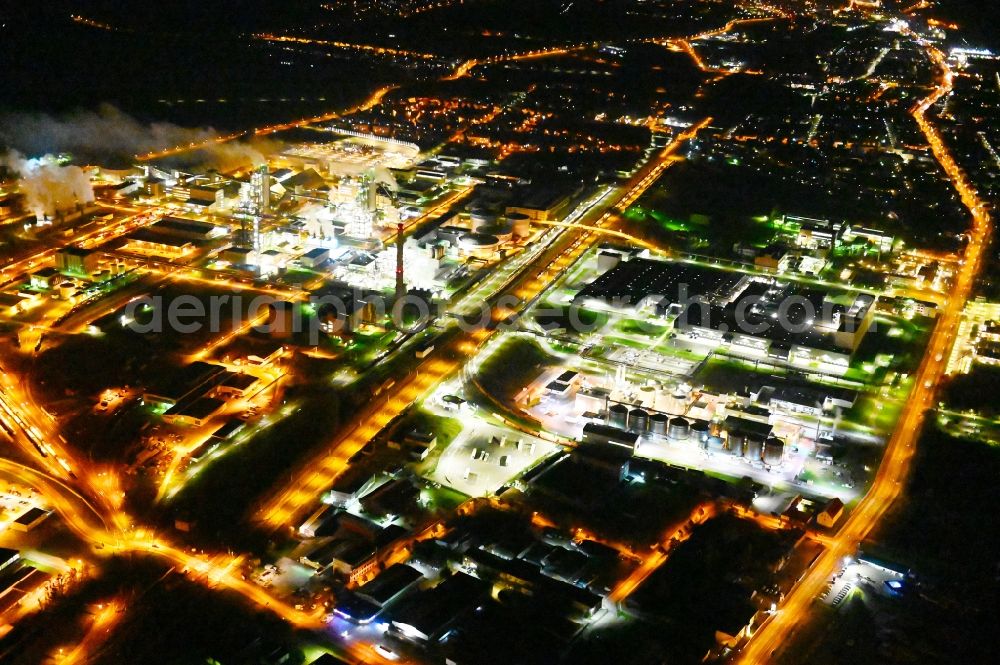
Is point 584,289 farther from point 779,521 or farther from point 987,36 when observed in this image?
point 987,36

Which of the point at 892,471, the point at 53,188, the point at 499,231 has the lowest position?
the point at 892,471

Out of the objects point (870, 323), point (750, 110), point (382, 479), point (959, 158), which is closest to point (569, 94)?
point (750, 110)

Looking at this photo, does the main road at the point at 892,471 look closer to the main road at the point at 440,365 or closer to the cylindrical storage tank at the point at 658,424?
the cylindrical storage tank at the point at 658,424

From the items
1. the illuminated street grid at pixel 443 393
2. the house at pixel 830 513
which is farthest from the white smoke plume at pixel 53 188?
the house at pixel 830 513

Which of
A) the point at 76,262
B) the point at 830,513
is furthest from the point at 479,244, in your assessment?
the point at 830,513

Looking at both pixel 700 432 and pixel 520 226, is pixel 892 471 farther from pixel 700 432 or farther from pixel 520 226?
pixel 520 226
